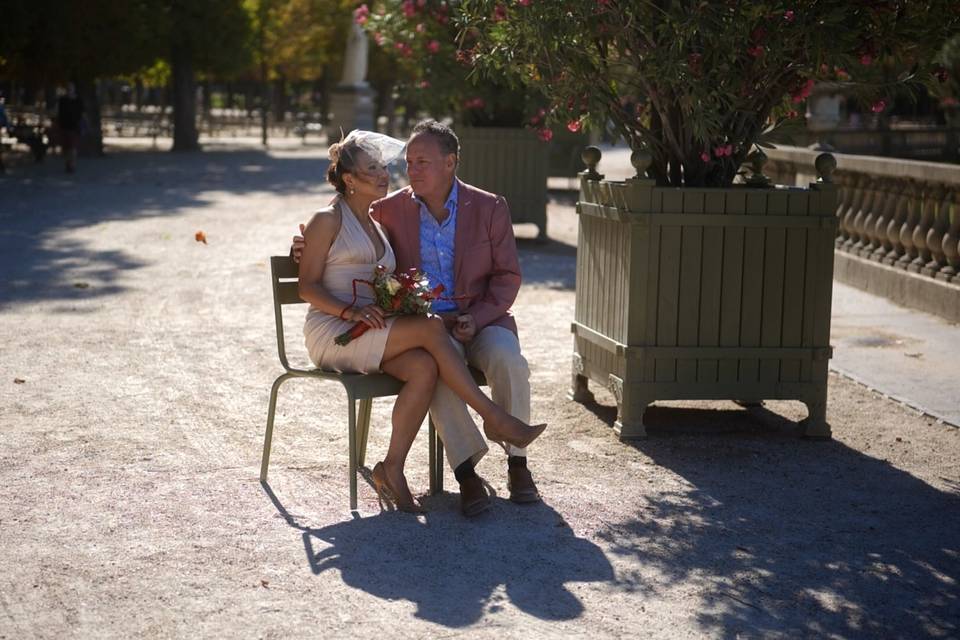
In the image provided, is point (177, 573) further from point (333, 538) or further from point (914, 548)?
point (914, 548)

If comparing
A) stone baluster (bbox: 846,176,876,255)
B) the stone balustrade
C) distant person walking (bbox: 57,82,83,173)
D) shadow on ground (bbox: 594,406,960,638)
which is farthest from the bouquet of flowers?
distant person walking (bbox: 57,82,83,173)

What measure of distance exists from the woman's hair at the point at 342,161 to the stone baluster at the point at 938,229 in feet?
21.4

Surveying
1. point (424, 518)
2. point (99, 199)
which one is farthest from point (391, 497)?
point (99, 199)

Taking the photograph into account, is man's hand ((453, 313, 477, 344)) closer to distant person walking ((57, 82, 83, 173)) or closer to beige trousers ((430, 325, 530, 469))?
beige trousers ((430, 325, 530, 469))

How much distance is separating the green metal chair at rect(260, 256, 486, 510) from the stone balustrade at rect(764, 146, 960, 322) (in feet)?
19.6

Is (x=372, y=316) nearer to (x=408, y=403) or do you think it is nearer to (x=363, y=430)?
(x=408, y=403)

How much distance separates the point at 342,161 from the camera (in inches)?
234

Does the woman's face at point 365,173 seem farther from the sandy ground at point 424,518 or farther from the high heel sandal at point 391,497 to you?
the sandy ground at point 424,518

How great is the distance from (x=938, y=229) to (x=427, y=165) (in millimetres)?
6421

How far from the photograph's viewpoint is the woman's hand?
575 cm

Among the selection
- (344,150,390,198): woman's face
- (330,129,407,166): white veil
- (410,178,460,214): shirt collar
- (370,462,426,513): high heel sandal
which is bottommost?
(370,462,426,513): high heel sandal

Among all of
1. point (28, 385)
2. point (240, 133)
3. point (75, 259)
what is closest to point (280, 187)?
point (75, 259)

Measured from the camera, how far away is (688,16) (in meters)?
6.52

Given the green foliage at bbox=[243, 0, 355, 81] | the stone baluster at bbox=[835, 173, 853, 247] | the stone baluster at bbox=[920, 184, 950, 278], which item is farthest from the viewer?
the green foliage at bbox=[243, 0, 355, 81]
